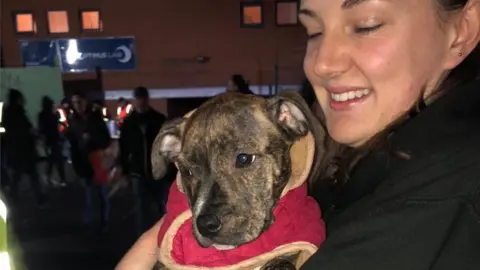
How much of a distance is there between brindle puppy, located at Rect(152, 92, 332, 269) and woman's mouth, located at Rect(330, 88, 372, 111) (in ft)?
1.28

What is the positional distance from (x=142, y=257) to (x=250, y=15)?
40.0 feet

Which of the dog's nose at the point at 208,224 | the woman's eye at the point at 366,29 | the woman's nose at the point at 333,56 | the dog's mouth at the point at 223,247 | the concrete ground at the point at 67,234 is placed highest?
the woman's eye at the point at 366,29

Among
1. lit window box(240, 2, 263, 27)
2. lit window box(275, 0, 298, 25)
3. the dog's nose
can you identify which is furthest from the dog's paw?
lit window box(240, 2, 263, 27)

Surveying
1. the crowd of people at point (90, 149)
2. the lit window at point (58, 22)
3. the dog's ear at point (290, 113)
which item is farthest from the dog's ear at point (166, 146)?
the lit window at point (58, 22)

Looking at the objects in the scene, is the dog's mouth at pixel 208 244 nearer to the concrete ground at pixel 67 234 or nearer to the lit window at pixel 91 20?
the concrete ground at pixel 67 234

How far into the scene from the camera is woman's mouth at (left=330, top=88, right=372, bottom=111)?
1.52 m

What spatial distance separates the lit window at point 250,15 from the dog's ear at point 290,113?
39.3 feet

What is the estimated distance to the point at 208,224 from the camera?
1851 millimetres

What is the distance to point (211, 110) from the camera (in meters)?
2.12

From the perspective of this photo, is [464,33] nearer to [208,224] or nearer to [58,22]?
[208,224]

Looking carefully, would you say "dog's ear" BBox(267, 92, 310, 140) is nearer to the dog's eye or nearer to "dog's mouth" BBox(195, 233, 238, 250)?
the dog's eye

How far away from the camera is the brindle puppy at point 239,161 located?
1.89m

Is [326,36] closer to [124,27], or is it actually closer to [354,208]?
[354,208]

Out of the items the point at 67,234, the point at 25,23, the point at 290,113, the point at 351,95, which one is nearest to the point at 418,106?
the point at 351,95
